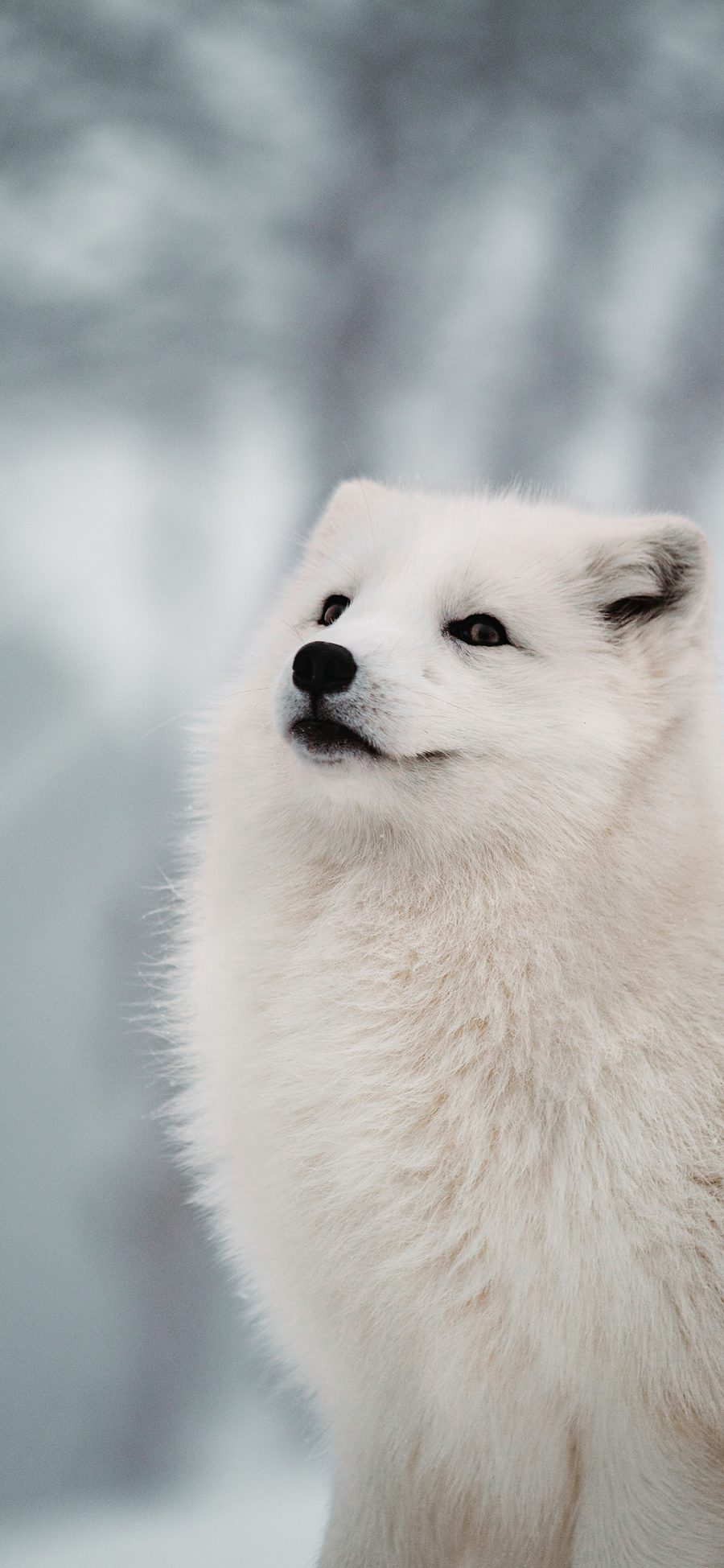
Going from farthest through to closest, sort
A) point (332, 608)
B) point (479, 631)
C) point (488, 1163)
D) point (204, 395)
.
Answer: point (204, 395) → point (332, 608) → point (479, 631) → point (488, 1163)

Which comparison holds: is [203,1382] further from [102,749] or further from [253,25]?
[253,25]

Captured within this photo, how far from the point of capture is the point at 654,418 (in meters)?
1.83

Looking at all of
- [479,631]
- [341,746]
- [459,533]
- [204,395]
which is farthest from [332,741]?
[204,395]

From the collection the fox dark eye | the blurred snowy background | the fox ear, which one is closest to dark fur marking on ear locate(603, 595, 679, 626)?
the fox ear

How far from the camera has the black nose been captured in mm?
1054

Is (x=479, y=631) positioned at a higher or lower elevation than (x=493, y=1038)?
higher

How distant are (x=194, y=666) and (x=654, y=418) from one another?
33.6 inches

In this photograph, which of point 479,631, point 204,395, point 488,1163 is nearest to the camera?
point 488,1163

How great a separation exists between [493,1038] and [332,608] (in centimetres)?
55

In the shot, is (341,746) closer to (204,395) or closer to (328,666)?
(328,666)

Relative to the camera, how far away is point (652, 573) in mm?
1190

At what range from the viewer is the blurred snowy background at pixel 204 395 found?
181 cm

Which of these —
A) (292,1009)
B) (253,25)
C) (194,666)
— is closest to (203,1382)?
(292,1009)

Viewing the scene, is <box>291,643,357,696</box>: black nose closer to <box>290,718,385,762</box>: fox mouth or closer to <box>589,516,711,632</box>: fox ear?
<box>290,718,385,762</box>: fox mouth
